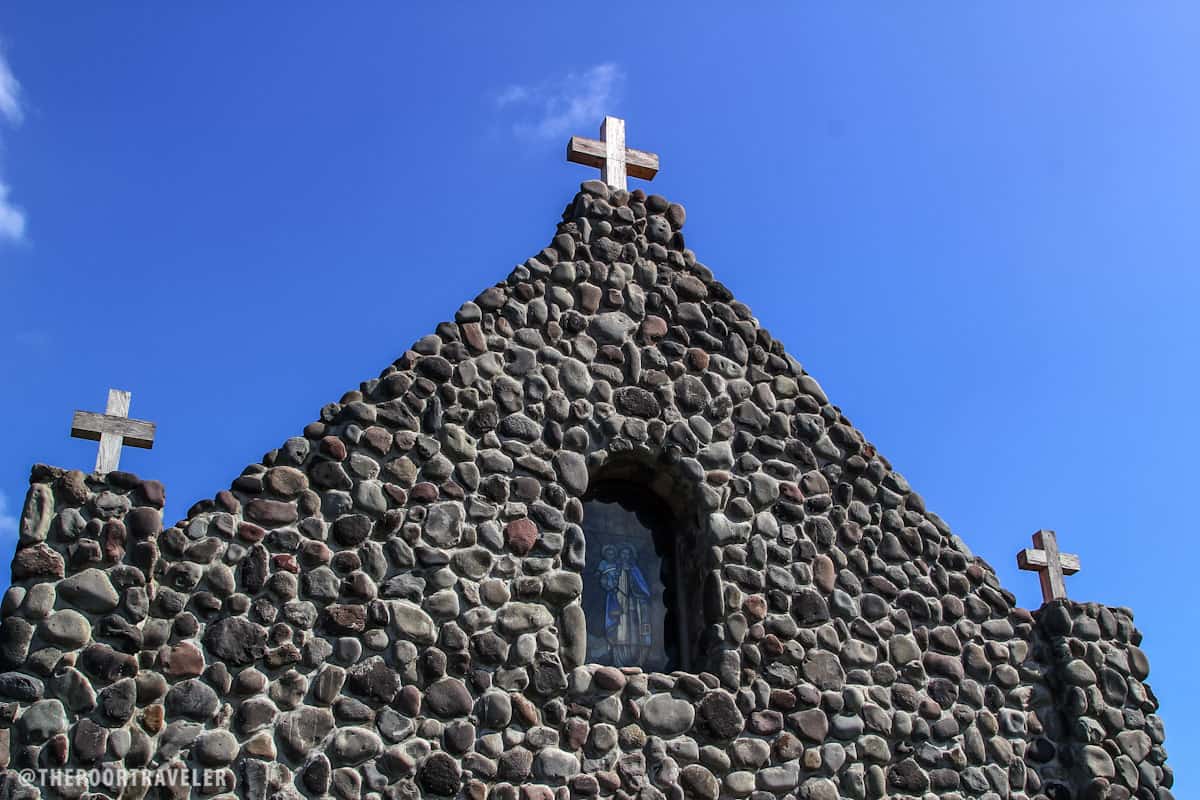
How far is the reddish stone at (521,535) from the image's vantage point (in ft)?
25.7

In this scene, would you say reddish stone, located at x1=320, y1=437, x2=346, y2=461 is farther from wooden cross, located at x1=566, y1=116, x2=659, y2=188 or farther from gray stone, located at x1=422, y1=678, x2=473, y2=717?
wooden cross, located at x1=566, y1=116, x2=659, y2=188

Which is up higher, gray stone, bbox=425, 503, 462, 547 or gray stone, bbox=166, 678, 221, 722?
gray stone, bbox=425, 503, 462, 547

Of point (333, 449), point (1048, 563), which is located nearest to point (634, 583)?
point (333, 449)

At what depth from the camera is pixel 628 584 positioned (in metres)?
8.46

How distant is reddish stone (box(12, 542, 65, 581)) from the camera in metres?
6.72

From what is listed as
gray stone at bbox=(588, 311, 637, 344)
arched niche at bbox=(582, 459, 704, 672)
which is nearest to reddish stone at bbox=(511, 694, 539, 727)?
arched niche at bbox=(582, 459, 704, 672)

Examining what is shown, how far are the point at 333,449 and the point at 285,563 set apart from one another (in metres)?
0.82

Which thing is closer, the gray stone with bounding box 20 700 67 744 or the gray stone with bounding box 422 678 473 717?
the gray stone with bounding box 20 700 67 744

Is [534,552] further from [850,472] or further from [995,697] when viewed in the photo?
[995,697]

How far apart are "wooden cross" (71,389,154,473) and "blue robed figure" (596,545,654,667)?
3.13 m

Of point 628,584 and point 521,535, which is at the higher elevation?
point 521,535

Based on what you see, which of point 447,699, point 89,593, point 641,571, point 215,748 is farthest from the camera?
point 641,571

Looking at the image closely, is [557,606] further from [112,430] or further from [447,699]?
[112,430]

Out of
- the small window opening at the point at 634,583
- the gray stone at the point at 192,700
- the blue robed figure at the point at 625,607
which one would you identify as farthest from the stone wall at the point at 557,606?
the blue robed figure at the point at 625,607
